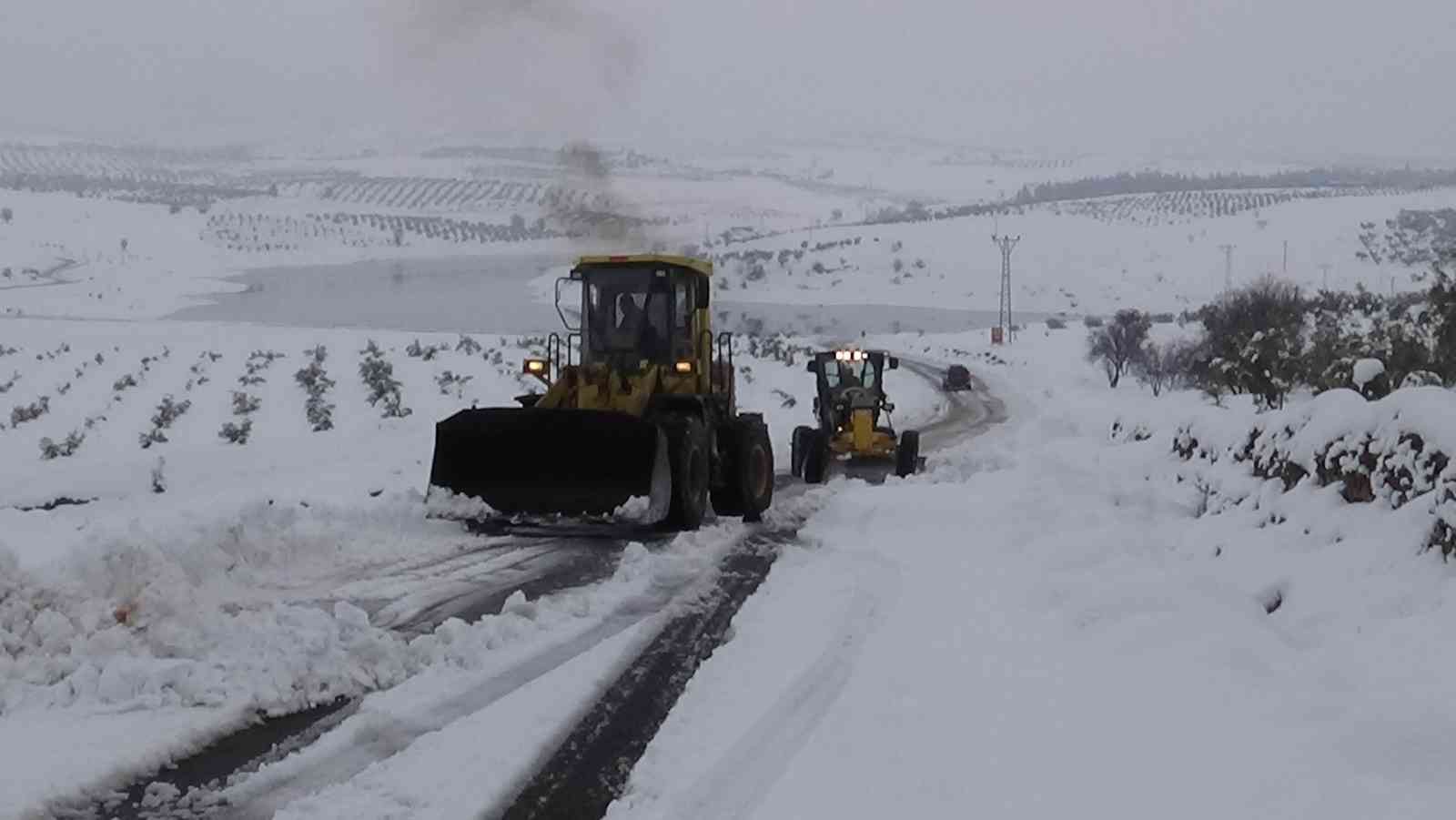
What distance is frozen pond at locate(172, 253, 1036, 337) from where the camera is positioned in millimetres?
66250

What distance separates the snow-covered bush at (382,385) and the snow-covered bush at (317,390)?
37.6 inches

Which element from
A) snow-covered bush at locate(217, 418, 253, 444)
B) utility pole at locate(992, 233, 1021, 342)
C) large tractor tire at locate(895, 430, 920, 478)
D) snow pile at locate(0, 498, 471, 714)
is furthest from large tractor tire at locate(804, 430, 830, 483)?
utility pole at locate(992, 233, 1021, 342)

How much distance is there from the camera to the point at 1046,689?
22.7 feet

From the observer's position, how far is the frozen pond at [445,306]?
6625cm

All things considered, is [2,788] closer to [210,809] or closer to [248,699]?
[210,809]

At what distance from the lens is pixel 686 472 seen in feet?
43.1

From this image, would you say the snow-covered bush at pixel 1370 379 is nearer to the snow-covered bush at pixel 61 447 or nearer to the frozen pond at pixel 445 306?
the snow-covered bush at pixel 61 447

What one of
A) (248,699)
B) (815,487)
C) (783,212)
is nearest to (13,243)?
(783,212)

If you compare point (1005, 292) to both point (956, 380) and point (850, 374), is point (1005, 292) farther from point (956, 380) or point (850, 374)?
point (850, 374)

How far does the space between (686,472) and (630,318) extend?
7.39 ft

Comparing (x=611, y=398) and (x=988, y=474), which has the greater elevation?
(x=611, y=398)

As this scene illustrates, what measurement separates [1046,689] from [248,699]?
399 centimetres

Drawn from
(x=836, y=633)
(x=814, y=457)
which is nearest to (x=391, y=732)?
(x=836, y=633)

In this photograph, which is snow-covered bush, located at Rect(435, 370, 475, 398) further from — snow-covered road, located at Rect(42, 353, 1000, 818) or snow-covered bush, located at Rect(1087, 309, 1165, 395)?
snow-covered bush, located at Rect(1087, 309, 1165, 395)
